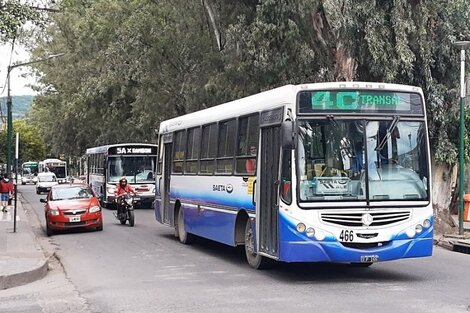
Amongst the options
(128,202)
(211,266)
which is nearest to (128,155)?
(128,202)

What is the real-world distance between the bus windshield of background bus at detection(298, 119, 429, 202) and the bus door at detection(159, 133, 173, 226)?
27.1 feet

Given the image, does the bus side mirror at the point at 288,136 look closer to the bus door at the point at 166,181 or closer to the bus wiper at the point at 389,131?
the bus wiper at the point at 389,131

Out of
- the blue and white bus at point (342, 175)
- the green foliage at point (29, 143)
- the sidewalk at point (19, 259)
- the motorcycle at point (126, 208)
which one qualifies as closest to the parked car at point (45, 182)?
the motorcycle at point (126, 208)

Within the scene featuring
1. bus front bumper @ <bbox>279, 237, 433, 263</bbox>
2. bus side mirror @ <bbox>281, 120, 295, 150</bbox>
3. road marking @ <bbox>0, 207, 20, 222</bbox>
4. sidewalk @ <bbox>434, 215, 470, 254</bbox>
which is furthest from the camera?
road marking @ <bbox>0, 207, 20, 222</bbox>

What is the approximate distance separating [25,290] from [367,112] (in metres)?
6.15

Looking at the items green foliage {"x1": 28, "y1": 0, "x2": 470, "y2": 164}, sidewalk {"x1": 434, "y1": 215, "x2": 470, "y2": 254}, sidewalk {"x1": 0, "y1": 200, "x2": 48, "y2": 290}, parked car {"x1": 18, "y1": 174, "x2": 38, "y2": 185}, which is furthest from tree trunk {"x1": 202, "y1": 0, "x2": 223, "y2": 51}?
parked car {"x1": 18, "y1": 174, "x2": 38, "y2": 185}

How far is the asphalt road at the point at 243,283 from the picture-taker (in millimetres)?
Answer: 9781

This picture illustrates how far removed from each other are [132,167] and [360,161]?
23.0m

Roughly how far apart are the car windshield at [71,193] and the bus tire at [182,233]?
512 cm

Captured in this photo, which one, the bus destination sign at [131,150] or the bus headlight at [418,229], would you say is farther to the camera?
the bus destination sign at [131,150]

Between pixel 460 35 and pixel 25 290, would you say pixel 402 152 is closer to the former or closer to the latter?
pixel 25 290

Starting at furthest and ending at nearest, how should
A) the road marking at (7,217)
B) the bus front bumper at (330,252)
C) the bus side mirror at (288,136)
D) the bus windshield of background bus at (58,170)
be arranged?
the bus windshield of background bus at (58,170) < the road marking at (7,217) < the bus front bumper at (330,252) < the bus side mirror at (288,136)

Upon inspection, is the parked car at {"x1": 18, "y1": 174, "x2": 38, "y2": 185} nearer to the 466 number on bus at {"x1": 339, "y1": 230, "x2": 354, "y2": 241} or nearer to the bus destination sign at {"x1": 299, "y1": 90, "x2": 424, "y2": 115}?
the bus destination sign at {"x1": 299, "y1": 90, "x2": 424, "y2": 115}

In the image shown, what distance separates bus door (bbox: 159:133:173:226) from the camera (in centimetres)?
1947
